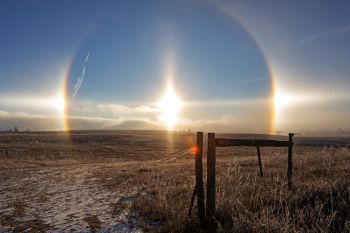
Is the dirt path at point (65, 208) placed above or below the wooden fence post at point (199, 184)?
below

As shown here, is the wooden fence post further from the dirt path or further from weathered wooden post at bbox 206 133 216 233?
the dirt path

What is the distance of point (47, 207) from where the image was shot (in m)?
12.1

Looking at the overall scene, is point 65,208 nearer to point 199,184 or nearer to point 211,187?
point 199,184

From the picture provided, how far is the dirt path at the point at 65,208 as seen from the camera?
9.52 metres

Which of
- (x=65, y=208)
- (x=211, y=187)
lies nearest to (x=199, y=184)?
(x=211, y=187)

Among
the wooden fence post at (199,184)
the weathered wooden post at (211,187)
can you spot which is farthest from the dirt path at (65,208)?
the weathered wooden post at (211,187)

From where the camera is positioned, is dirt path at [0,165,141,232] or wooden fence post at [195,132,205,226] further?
dirt path at [0,165,141,232]

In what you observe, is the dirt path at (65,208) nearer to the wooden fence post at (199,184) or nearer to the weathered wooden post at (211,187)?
the wooden fence post at (199,184)

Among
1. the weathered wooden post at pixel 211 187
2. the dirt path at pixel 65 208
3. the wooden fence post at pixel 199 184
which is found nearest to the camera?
the weathered wooden post at pixel 211 187

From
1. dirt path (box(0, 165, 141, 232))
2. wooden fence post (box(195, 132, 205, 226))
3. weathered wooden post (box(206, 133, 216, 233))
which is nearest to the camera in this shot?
weathered wooden post (box(206, 133, 216, 233))

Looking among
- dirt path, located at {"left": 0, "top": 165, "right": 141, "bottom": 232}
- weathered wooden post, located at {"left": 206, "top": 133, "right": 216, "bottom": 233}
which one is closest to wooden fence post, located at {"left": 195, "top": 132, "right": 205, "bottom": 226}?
weathered wooden post, located at {"left": 206, "top": 133, "right": 216, "bottom": 233}

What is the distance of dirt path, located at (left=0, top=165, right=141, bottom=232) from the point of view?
9.52 metres

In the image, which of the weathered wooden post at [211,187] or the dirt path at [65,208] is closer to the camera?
the weathered wooden post at [211,187]

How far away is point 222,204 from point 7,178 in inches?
650
